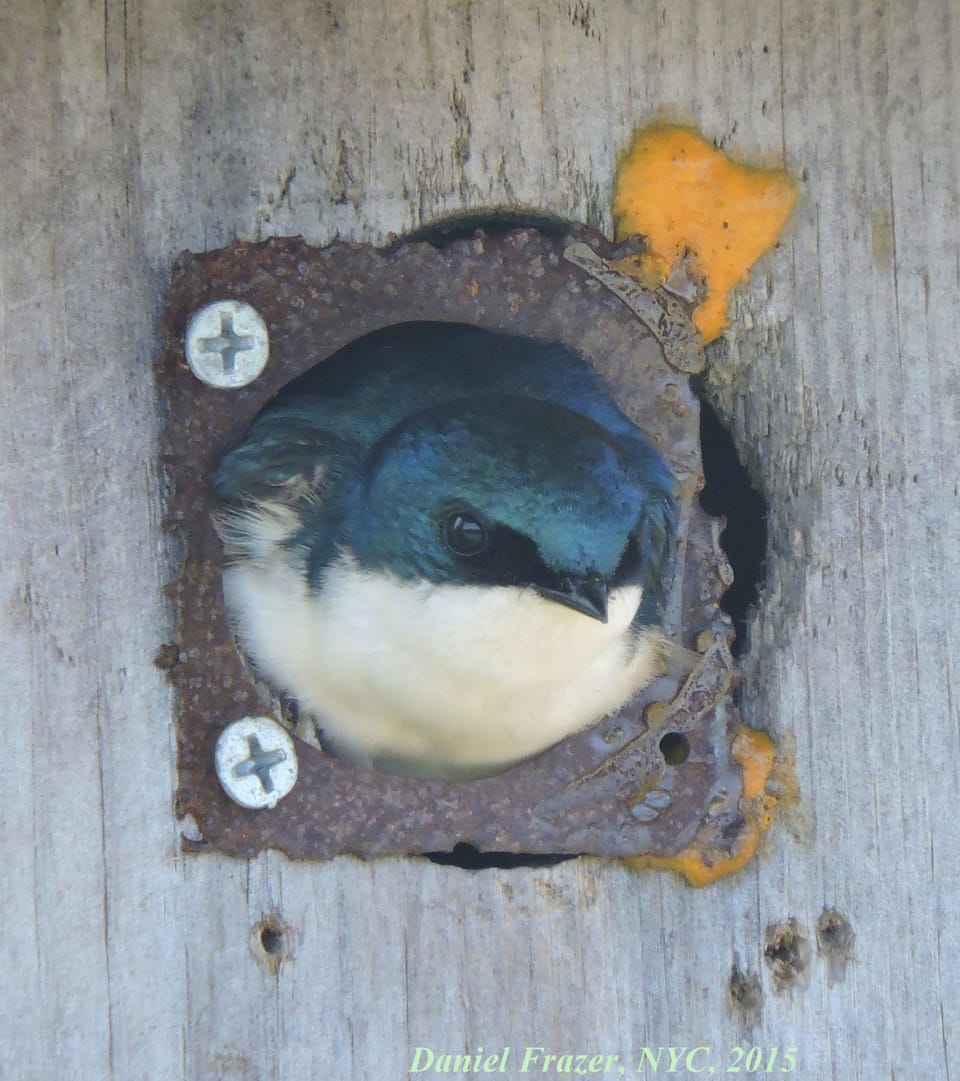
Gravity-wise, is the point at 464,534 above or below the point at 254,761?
above

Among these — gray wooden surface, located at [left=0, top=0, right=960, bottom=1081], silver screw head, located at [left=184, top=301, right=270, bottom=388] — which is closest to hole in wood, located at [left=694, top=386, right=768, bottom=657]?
gray wooden surface, located at [left=0, top=0, right=960, bottom=1081]

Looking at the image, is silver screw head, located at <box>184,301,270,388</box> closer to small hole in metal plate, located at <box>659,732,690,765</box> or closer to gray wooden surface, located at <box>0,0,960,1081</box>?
gray wooden surface, located at <box>0,0,960,1081</box>

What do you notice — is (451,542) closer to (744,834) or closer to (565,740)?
(565,740)

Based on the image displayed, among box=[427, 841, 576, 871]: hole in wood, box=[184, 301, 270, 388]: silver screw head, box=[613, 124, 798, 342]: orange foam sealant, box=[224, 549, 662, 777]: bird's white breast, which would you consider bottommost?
box=[427, 841, 576, 871]: hole in wood

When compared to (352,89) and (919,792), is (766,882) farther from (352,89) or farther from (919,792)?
(352,89)

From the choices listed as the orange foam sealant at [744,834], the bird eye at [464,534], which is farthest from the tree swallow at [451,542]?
the orange foam sealant at [744,834]

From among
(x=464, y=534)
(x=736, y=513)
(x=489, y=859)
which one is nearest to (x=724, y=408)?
(x=736, y=513)

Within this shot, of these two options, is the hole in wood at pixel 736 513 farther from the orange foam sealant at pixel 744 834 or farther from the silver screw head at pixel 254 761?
the silver screw head at pixel 254 761
